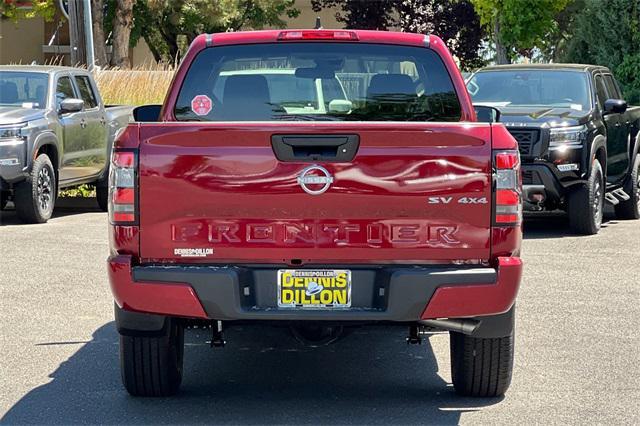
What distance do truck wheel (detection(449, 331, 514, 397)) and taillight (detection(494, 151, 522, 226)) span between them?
728 mm

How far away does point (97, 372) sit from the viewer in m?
7.36

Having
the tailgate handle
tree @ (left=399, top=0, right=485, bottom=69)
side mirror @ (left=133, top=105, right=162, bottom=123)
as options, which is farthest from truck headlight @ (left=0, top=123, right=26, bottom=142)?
tree @ (left=399, top=0, right=485, bottom=69)

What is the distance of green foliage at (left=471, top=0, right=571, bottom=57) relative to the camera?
28.2 meters

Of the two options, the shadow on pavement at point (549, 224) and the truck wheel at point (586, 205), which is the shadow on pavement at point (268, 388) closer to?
the truck wheel at point (586, 205)

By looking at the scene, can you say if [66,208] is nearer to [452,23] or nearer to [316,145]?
[316,145]

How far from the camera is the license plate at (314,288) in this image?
604 cm

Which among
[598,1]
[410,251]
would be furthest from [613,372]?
[598,1]

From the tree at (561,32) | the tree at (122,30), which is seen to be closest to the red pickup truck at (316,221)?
the tree at (561,32)

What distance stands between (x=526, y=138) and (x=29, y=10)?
132ft

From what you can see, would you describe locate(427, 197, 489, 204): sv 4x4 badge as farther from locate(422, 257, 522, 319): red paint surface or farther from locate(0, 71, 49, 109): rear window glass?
locate(0, 71, 49, 109): rear window glass

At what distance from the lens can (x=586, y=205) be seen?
14086 millimetres

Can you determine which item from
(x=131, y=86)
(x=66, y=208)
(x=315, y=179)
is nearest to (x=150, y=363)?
(x=315, y=179)

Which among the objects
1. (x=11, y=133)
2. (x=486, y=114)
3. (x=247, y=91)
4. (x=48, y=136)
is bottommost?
(x=48, y=136)

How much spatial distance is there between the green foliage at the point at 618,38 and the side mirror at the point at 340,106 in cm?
2035
